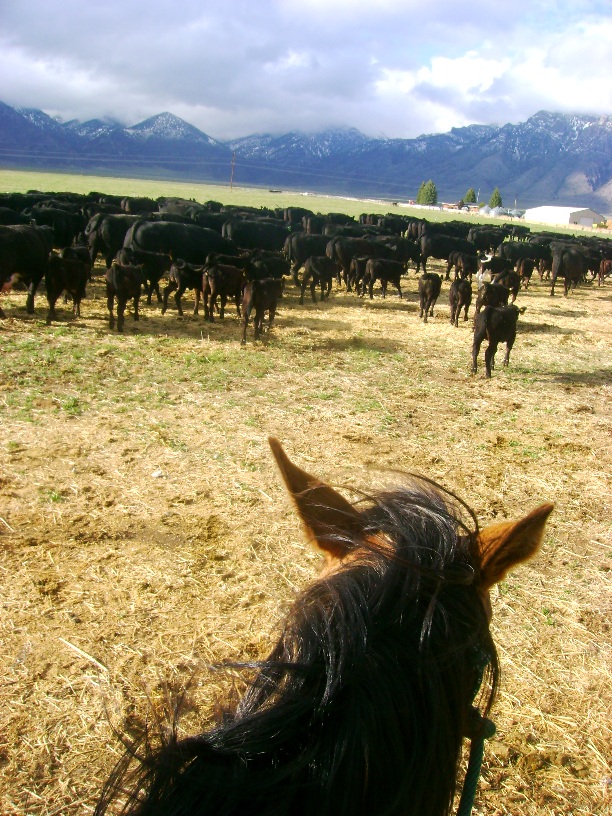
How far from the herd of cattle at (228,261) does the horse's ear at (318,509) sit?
8364mm

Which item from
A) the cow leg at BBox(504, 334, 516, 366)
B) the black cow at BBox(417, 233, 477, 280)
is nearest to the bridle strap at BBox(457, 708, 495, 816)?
the cow leg at BBox(504, 334, 516, 366)

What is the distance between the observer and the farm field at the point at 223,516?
280 cm

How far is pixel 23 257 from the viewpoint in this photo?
35.6 ft

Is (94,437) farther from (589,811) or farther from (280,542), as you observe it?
(589,811)

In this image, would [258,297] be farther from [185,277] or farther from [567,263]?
[567,263]

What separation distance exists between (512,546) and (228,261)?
12538 mm

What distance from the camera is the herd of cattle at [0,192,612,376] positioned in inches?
414

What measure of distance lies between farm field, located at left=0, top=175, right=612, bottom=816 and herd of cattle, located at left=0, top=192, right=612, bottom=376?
877 mm

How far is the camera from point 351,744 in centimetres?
93

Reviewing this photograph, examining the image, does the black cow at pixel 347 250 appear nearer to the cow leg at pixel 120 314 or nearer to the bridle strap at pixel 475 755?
the cow leg at pixel 120 314

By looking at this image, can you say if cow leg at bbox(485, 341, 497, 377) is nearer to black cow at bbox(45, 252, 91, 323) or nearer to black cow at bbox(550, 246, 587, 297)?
black cow at bbox(45, 252, 91, 323)

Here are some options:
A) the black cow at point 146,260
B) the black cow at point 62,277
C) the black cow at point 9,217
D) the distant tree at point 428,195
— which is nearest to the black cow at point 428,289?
the black cow at point 146,260

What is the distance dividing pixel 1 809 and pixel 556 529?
Answer: 4338mm

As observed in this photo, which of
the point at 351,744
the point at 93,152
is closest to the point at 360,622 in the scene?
the point at 351,744
